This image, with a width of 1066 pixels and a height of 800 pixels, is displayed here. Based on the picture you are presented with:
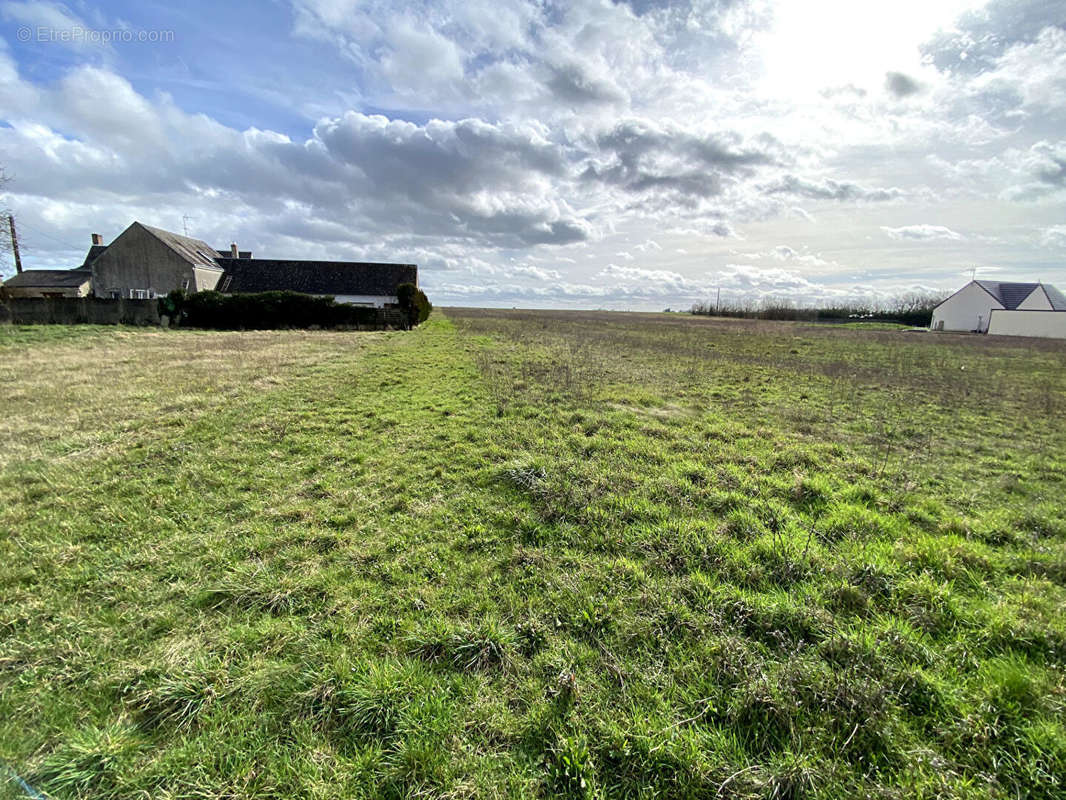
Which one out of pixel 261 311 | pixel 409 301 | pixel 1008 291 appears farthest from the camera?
pixel 1008 291

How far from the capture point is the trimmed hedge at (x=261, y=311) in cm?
2425

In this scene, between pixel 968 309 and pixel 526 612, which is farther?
pixel 968 309

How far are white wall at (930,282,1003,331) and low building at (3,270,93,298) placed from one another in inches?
3539

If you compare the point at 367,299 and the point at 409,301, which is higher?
the point at 367,299

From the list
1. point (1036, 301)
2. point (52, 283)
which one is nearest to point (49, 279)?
point (52, 283)

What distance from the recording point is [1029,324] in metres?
42.9

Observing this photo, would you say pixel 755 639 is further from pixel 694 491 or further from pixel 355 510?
pixel 355 510

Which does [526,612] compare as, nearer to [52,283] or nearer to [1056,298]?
[52,283]

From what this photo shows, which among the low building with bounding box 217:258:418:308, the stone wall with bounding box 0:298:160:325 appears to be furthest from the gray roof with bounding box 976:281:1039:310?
the stone wall with bounding box 0:298:160:325

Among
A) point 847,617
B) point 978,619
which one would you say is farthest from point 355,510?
point 978,619

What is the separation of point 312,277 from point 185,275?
9.42 meters

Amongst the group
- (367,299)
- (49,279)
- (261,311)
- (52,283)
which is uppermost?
(49,279)

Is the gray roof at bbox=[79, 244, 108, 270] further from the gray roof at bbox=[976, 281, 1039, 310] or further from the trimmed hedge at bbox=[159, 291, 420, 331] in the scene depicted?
the gray roof at bbox=[976, 281, 1039, 310]

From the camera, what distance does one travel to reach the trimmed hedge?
24250 mm
